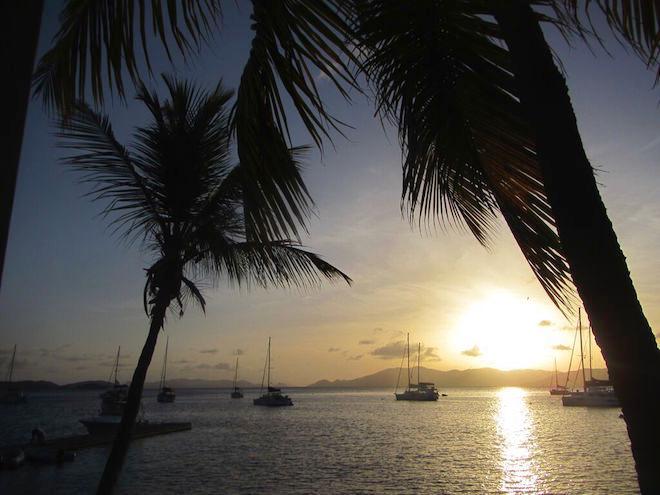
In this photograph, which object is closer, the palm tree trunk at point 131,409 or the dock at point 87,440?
Answer: the palm tree trunk at point 131,409

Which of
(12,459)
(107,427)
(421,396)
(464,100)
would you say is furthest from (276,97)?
(421,396)

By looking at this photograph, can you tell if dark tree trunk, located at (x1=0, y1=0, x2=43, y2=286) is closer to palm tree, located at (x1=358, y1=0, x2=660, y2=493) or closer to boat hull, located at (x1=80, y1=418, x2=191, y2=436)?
palm tree, located at (x1=358, y1=0, x2=660, y2=493)

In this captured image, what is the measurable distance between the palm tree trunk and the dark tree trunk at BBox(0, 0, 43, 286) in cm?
434

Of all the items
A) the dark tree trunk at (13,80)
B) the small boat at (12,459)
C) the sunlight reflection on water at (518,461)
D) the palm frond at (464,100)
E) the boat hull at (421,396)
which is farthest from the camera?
the boat hull at (421,396)

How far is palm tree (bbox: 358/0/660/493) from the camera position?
1.34m

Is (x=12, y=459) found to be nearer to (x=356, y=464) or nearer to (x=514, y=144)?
(x=356, y=464)

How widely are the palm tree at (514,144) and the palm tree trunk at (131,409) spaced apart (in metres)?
3.64

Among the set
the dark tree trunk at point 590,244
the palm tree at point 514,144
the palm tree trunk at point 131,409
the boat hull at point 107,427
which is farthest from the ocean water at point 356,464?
the dark tree trunk at point 590,244

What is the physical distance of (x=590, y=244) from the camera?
4.54 ft

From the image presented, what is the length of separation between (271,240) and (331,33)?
0.83 m

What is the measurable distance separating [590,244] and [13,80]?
1357 millimetres

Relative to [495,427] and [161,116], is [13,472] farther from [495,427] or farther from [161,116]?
[495,427]

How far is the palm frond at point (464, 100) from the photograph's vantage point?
2297 mm

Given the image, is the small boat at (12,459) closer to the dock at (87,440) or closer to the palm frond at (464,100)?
the dock at (87,440)
